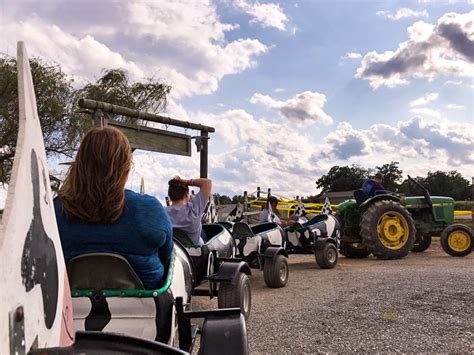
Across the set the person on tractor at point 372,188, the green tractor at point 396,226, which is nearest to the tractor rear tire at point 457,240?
the green tractor at point 396,226

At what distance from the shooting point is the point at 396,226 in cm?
1021

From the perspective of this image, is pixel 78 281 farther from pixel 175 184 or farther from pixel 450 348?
pixel 450 348

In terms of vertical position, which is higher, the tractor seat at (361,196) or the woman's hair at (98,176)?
the tractor seat at (361,196)

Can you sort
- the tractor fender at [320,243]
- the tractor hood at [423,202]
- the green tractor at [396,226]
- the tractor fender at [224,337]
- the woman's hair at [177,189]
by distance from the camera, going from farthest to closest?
the tractor hood at [423,202], the green tractor at [396,226], the tractor fender at [320,243], the woman's hair at [177,189], the tractor fender at [224,337]

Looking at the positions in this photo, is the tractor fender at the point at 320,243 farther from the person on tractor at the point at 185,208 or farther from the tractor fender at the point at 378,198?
the person on tractor at the point at 185,208

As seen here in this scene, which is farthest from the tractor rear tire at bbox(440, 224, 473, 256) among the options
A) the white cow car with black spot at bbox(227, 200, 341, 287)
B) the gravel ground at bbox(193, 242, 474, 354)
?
the gravel ground at bbox(193, 242, 474, 354)

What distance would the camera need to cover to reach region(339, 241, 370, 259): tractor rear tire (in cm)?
1160

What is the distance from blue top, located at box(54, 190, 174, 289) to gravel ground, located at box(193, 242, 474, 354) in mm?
1928

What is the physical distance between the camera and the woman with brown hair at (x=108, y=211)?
2207 mm

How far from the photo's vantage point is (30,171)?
1160 mm

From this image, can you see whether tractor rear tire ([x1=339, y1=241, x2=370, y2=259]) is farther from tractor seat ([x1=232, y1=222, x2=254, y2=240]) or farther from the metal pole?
tractor seat ([x1=232, y1=222, x2=254, y2=240])

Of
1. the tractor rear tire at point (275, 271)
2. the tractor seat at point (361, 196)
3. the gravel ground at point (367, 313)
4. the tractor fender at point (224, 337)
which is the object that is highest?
the tractor seat at point (361, 196)

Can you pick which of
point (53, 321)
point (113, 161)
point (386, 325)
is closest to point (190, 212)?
point (386, 325)

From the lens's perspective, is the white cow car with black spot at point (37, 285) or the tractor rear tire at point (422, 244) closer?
the white cow car with black spot at point (37, 285)
